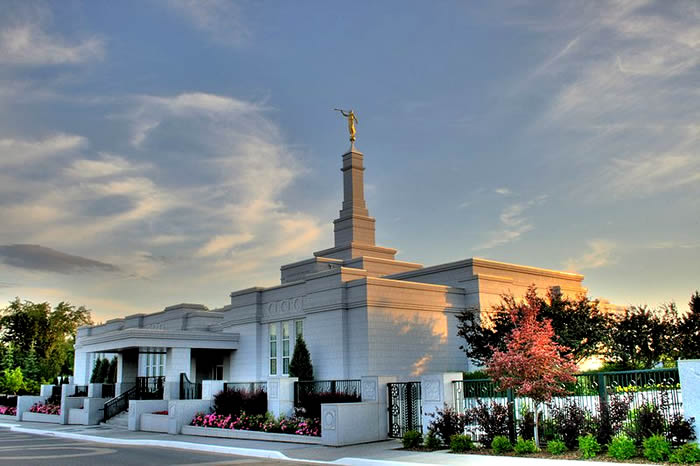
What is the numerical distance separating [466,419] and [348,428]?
3535 mm

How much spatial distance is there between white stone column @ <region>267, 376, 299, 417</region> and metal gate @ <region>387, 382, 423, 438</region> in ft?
14.1

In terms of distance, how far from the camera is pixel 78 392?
3512 centimetres

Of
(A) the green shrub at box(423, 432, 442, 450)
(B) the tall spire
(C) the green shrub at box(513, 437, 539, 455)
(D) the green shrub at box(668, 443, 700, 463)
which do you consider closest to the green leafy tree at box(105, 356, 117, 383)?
(B) the tall spire

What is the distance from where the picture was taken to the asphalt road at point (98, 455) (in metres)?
16.4

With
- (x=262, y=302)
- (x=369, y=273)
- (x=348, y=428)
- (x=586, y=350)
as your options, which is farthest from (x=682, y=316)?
(x=262, y=302)

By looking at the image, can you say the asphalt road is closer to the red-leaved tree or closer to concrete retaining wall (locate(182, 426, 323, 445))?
concrete retaining wall (locate(182, 426, 323, 445))

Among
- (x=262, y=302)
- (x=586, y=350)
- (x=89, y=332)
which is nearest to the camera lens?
(x=586, y=350)

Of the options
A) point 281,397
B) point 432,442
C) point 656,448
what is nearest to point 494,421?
point 432,442

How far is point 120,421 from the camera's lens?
96.8 feet

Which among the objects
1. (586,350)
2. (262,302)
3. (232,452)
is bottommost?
(232,452)

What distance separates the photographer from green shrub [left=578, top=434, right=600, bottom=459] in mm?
14195

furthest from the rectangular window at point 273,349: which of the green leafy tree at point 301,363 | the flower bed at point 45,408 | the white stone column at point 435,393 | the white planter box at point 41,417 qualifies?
the white stone column at point 435,393

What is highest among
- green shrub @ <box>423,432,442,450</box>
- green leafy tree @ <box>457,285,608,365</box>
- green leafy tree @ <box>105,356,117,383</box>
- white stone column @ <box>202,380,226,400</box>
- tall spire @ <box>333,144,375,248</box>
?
tall spire @ <box>333,144,375,248</box>

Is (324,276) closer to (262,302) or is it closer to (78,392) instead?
(262,302)
